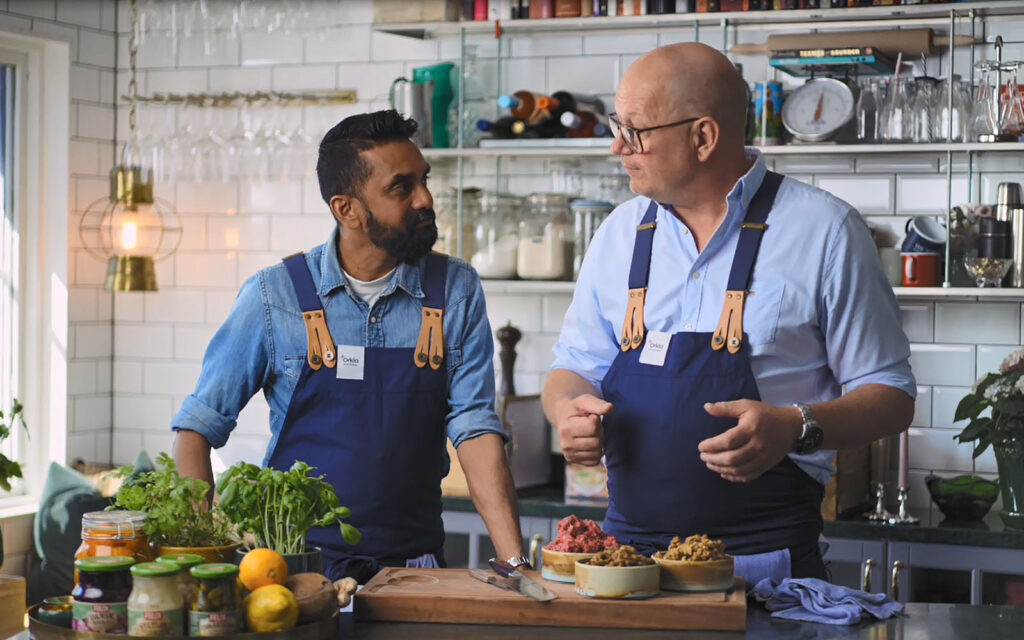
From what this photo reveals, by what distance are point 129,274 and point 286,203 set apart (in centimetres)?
67

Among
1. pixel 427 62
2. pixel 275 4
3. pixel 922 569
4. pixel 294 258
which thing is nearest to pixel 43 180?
pixel 275 4

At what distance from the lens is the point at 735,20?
4.56 m

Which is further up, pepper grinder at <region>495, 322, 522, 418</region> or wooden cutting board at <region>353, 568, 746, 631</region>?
pepper grinder at <region>495, 322, 522, 418</region>

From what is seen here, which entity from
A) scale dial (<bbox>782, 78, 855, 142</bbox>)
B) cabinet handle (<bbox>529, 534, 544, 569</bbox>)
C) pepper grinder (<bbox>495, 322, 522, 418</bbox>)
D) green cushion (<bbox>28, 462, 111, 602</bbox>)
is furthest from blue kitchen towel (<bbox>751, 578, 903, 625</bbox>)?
green cushion (<bbox>28, 462, 111, 602</bbox>)

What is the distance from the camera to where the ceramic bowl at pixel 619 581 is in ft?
6.78

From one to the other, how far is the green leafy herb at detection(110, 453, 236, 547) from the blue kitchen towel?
887 mm

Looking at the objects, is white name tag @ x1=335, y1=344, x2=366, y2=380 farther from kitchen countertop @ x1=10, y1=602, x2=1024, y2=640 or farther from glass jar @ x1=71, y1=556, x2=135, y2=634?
glass jar @ x1=71, y1=556, x2=135, y2=634

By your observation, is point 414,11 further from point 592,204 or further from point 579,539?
point 579,539

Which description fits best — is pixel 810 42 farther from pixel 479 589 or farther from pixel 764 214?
pixel 479 589

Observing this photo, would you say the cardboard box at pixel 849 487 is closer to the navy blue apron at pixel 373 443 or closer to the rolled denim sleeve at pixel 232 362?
the navy blue apron at pixel 373 443

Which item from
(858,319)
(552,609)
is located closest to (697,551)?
(552,609)

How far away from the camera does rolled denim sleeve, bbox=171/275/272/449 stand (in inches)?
107

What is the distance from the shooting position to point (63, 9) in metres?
5.35

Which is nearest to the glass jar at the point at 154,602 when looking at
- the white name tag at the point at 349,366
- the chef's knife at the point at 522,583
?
the chef's knife at the point at 522,583
